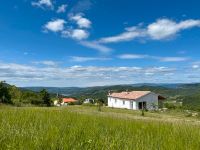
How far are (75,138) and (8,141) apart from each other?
2.82 ft

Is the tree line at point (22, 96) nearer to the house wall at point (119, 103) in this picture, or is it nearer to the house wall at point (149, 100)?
the house wall at point (119, 103)

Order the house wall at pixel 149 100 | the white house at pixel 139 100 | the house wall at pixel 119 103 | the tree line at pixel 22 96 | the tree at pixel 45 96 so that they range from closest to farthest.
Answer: the tree line at pixel 22 96, the tree at pixel 45 96, the white house at pixel 139 100, the house wall at pixel 149 100, the house wall at pixel 119 103

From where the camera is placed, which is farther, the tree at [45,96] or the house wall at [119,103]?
the house wall at [119,103]

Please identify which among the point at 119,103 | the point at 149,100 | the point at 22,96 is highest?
the point at 22,96

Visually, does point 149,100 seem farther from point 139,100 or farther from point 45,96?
point 45,96

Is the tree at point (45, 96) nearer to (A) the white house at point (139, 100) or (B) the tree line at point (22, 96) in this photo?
→ (B) the tree line at point (22, 96)

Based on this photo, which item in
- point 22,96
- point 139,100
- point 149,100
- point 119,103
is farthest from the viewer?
point 119,103

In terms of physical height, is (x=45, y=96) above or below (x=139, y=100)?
above

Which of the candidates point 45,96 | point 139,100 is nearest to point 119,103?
point 139,100

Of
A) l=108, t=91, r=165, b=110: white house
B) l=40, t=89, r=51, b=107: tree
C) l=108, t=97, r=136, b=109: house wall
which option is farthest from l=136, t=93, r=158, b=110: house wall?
l=40, t=89, r=51, b=107: tree

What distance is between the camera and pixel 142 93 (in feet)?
300

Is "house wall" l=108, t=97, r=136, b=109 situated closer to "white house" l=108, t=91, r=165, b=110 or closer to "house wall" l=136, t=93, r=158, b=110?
"white house" l=108, t=91, r=165, b=110

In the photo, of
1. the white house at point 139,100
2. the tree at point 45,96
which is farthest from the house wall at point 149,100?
the tree at point 45,96

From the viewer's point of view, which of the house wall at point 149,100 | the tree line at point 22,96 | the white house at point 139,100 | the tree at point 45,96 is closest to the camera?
the tree line at point 22,96
